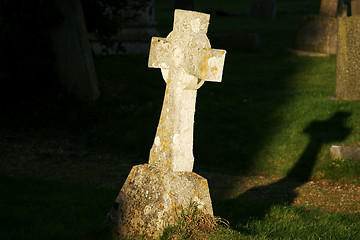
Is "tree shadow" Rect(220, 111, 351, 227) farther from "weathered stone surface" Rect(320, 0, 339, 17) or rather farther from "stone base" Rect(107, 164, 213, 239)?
"weathered stone surface" Rect(320, 0, 339, 17)

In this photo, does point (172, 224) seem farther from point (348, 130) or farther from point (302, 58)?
point (302, 58)

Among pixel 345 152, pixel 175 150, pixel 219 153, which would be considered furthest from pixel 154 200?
pixel 219 153

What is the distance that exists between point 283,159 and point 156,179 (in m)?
5.51

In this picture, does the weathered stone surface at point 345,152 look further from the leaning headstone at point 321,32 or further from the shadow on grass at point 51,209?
the leaning headstone at point 321,32

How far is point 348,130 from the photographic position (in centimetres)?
1141

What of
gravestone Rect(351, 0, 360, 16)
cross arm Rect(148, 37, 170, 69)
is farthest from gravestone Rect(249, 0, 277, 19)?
cross arm Rect(148, 37, 170, 69)

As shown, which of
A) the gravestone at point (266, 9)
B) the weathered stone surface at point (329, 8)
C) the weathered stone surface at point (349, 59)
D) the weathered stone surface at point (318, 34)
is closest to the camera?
the weathered stone surface at point (349, 59)

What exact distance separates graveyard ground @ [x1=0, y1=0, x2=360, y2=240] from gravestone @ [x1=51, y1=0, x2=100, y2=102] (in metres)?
0.50

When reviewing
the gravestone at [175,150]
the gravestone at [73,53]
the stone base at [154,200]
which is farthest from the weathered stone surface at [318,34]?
the stone base at [154,200]

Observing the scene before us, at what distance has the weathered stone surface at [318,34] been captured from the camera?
1903cm

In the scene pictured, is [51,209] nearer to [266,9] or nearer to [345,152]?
[345,152]

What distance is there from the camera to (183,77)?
5754 millimetres

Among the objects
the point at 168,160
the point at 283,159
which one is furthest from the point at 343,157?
the point at 168,160

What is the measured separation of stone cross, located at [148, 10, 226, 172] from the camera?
18.4 feet
